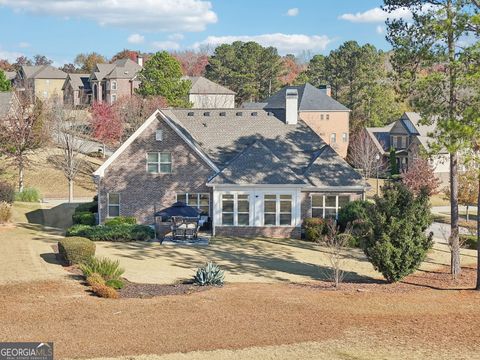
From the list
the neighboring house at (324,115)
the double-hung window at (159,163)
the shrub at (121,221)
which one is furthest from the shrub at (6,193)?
the neighboring house at (324,115)

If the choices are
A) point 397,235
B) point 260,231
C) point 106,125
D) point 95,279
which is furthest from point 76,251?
point 106,125

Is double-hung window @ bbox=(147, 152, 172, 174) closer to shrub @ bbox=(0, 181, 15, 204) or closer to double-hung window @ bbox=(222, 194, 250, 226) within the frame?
double-hung window @ bbox=(222, 194, 250, 226)

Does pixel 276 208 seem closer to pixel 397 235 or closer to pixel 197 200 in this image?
pixel 197 200

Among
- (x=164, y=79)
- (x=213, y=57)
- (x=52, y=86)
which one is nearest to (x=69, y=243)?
(x=164, y=79)

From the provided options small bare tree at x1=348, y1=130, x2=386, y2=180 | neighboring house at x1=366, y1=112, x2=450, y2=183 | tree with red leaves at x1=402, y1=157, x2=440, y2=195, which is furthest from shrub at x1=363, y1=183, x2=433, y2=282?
neighboring house at x1=366, y1=112, x2=450, y2=183

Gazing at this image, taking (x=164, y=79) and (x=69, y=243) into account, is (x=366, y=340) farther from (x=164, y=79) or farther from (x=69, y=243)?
(x=164, y=79)
